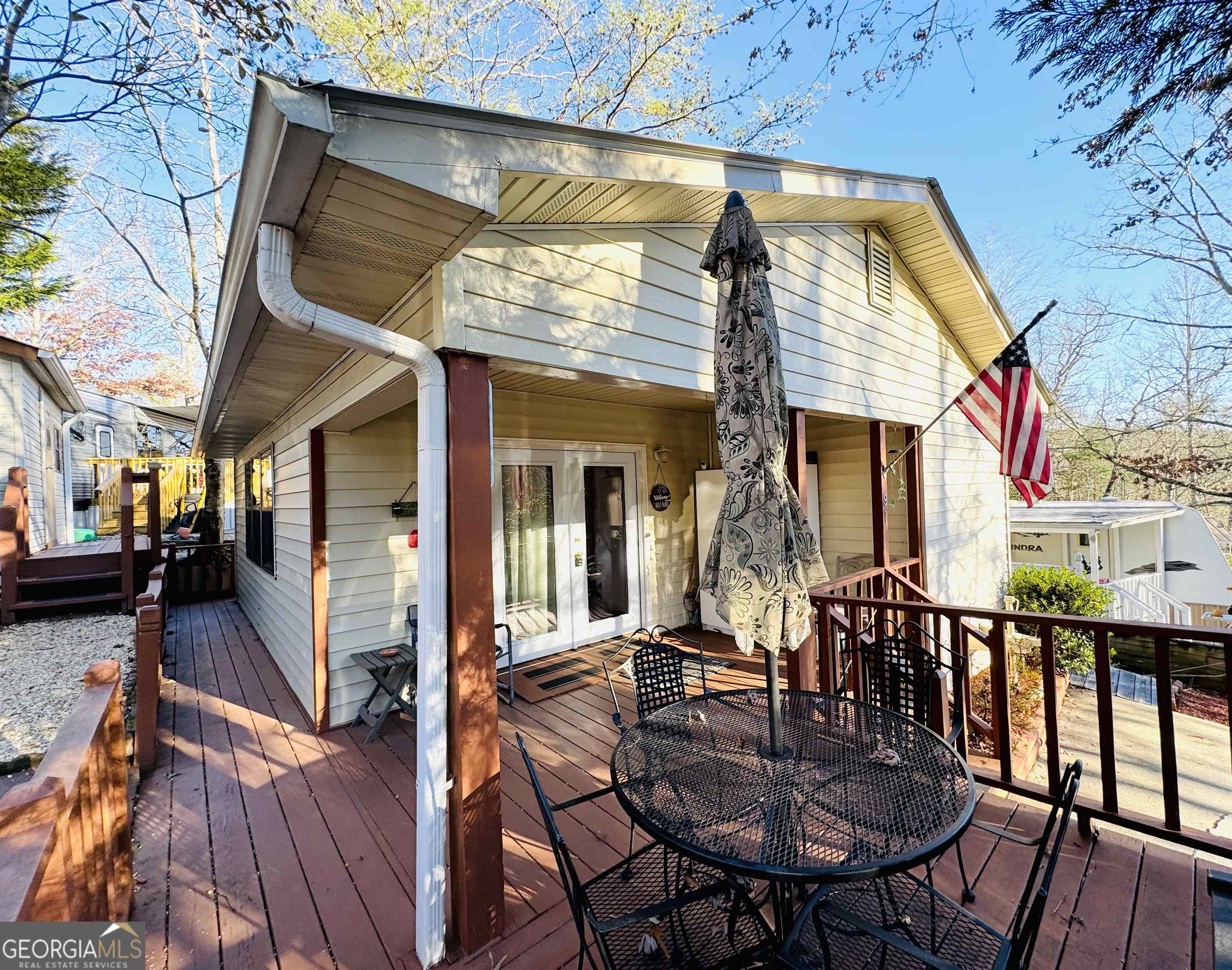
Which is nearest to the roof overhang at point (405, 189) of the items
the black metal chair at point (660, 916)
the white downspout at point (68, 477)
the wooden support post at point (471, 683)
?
the wooden support post at point (471, 683)

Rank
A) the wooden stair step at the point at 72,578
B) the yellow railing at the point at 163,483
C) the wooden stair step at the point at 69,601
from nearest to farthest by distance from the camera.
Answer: the wooden stair step at the point at 69,601 → the wooden stair step at the point at 72,578 → the yellow railing at the point at 163,483

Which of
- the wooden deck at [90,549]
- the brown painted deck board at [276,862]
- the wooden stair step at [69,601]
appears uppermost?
the wooden deck at [90,549]

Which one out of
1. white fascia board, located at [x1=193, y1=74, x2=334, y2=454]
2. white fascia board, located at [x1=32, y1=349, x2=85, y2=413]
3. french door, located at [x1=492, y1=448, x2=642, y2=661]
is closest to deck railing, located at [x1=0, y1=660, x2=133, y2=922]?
white fascia board, located at [x1=193, y1=74, x2=334, y2=454]

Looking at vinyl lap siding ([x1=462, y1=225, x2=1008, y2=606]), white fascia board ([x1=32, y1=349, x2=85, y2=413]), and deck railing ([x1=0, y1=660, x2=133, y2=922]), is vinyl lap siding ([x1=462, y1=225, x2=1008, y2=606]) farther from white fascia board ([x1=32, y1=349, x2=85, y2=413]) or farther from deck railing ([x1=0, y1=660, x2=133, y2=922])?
white fascia board ([x1=32, y1=349, x2=85, y2=413])

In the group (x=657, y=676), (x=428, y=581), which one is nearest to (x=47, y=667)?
(x=428, y=581)

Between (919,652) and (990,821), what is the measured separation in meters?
0.86

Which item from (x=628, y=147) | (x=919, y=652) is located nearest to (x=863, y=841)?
(x=919, y=652)

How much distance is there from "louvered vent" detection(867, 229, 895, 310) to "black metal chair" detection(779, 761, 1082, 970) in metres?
4.70

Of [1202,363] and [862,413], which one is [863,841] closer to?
[862,413]

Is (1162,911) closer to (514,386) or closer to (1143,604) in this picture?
(514,386)

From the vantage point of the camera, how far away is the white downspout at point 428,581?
1.98m

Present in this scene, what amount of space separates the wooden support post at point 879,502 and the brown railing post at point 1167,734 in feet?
8.95

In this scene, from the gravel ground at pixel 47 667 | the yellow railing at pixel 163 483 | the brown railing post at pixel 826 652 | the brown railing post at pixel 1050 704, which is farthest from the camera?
the yellow railing at pixel 163 483

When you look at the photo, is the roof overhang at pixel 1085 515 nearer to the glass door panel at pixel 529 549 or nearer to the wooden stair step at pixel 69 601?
the glass door panel at pixel 529 549
